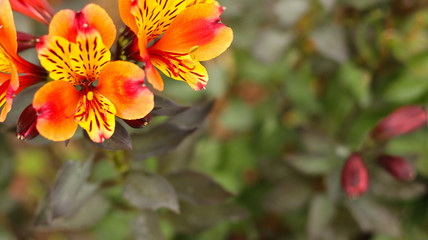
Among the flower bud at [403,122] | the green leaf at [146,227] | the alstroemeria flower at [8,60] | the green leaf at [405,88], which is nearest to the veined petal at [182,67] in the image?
the alstroemeria flower at [8,60]

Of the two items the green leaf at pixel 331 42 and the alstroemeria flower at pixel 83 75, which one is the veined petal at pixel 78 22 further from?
the green leaf at pixel 331 42

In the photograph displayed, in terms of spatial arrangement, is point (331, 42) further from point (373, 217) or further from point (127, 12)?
point (127, 12)

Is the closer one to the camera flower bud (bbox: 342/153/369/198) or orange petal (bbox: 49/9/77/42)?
orange petal (bbox: 49/9/77/42)

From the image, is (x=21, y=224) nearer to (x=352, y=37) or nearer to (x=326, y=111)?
(x=326, y=111)

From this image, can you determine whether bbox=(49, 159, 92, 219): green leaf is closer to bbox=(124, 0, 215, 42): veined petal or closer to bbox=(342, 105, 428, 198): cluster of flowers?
A: bbox=(124, 0, 215, 42): veined petal

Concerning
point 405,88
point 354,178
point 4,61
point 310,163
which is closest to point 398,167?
point 354,178

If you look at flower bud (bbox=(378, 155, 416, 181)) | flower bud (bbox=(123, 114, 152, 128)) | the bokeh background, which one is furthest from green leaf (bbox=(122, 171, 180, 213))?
flower bud (bbox=(378, 155, 416, 181))
